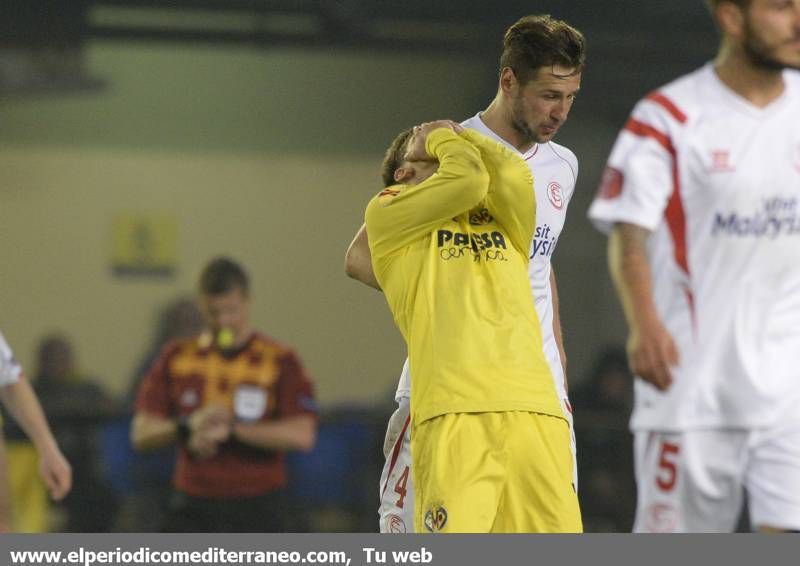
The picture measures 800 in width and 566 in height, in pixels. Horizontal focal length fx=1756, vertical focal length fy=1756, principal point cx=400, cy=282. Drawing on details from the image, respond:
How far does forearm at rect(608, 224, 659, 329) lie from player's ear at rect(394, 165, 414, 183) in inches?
23.1

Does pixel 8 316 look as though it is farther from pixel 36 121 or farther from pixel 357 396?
pixel 357 396

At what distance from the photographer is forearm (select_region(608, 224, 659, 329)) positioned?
428 centimetres

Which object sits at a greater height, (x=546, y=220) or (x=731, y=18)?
(x=731, y=18)

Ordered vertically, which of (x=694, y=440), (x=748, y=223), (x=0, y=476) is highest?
(x=748, y=223)

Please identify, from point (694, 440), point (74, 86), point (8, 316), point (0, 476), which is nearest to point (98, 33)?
point (74, 86)

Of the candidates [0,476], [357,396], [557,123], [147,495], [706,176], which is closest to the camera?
[706,176]

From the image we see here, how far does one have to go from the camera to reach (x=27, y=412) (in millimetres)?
5680

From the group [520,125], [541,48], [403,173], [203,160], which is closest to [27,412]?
[403,173]

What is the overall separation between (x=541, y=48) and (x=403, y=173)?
498 mm

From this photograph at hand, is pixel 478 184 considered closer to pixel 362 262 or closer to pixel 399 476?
pixel 362 262

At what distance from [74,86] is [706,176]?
5.90m

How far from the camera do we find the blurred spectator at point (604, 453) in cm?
862

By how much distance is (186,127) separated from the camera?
31.6 ft
